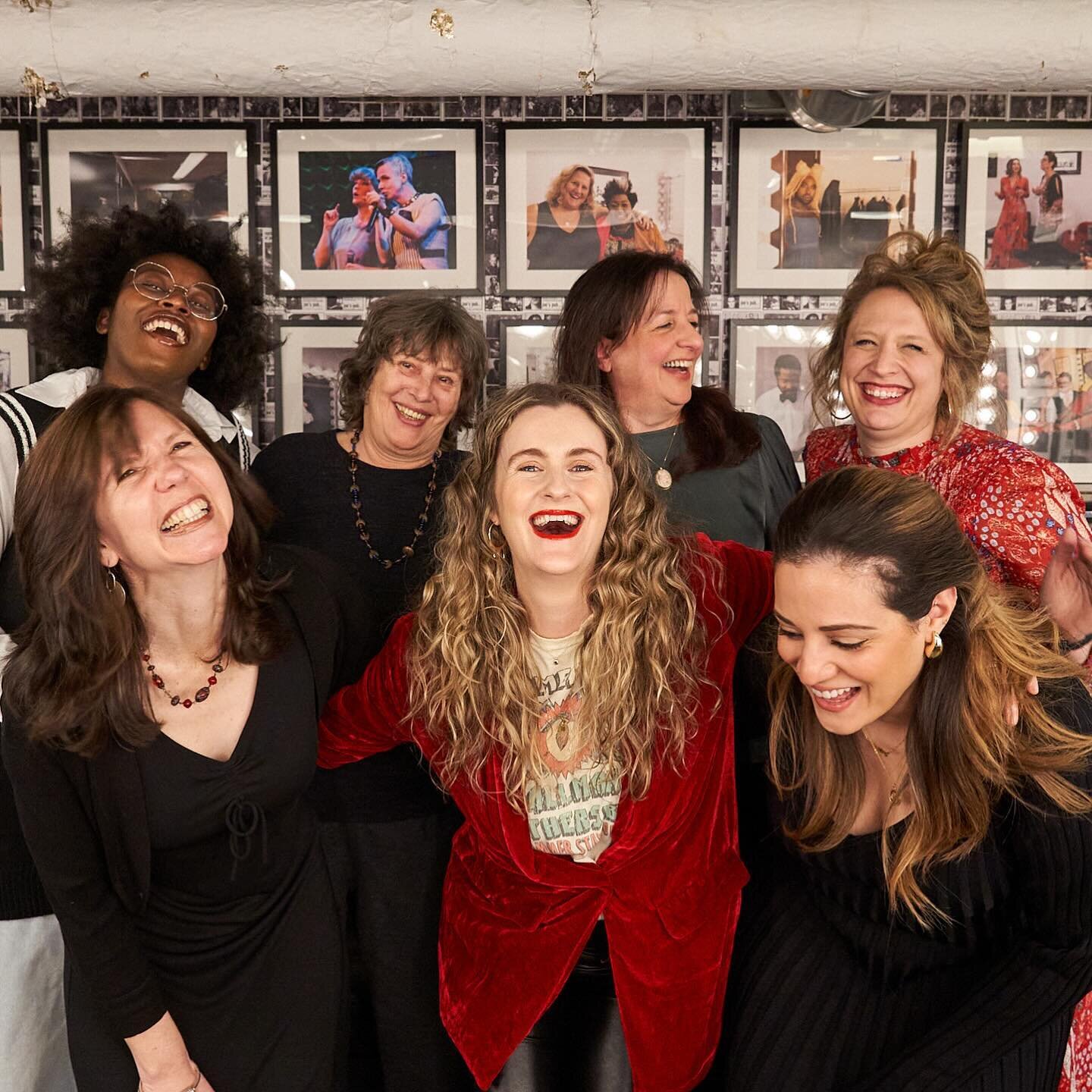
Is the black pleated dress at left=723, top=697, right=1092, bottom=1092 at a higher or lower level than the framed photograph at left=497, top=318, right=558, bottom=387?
lower

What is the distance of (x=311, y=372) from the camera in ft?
12.5

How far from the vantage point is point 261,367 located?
327 cm

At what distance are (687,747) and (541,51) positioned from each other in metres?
1.91

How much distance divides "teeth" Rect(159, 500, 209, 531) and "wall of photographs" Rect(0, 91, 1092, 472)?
6.18 ft

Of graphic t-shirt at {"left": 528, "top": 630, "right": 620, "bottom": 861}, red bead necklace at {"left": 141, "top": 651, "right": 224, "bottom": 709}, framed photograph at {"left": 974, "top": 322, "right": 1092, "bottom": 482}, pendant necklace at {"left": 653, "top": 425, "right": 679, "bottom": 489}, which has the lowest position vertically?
graphic t-shirt at {"left": 528, "top": 630, "right": 620, "bottom": 861}

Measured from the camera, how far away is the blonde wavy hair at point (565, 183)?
3.68 meters

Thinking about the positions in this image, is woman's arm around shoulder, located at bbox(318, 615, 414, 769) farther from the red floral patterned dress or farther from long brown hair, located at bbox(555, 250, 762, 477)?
the red floral patterned dress

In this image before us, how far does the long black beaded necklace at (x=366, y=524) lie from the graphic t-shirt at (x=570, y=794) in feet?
2.04

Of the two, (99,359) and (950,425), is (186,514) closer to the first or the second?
(99,359)

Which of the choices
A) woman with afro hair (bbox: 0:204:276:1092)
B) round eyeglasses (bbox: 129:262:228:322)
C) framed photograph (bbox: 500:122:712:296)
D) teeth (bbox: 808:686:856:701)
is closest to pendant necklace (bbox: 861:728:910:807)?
teeth (bbox: 808:686:856:701)

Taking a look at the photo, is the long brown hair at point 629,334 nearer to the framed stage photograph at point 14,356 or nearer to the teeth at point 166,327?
the teeth at point 166,327

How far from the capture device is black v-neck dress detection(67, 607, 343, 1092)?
1.93 meters

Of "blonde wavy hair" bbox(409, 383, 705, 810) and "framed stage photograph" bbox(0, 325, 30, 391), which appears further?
"framed stage photograph" bbox(0, 325, 30, 391)

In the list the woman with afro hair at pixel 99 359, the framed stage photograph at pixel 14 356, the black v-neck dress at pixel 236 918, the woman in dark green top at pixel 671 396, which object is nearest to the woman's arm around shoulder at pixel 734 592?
the woman in dark green top at pixel 671 396
